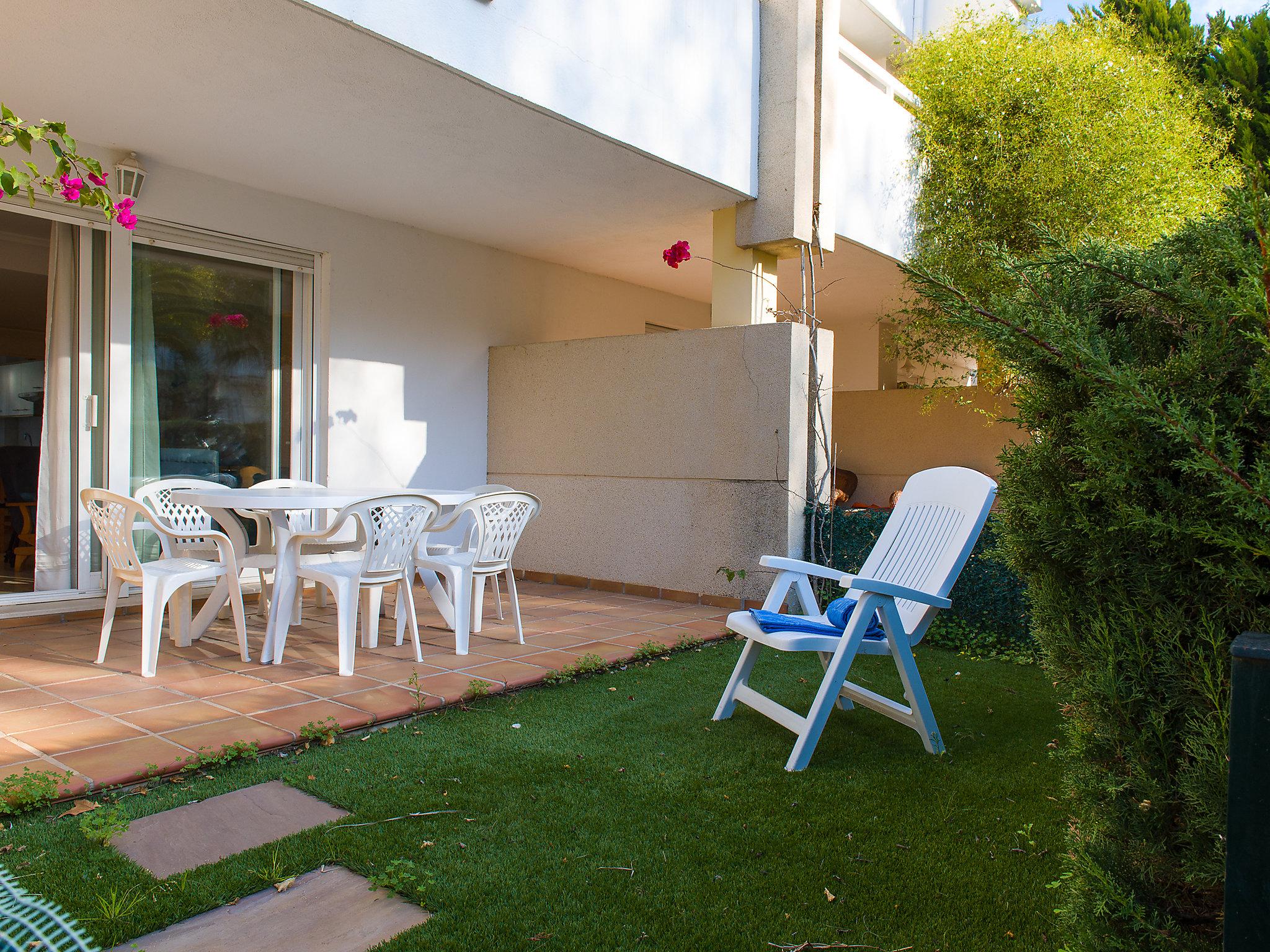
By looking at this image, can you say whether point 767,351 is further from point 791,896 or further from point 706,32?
point 791,896

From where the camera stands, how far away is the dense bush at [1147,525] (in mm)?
1264

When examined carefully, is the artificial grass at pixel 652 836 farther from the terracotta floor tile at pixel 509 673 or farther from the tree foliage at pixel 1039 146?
the tree foliage at pixel 1039 146

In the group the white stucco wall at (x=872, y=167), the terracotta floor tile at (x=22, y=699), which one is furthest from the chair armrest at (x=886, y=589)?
the white stucco wall at (x=872, y=167)

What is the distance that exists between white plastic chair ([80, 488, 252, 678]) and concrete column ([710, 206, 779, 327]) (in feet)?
12.6

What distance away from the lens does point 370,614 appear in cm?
483

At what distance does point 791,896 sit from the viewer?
7.30 ft

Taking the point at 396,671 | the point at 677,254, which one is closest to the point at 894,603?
the point at 396,671

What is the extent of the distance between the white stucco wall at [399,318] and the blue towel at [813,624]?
442cm

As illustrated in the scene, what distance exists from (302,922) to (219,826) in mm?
653

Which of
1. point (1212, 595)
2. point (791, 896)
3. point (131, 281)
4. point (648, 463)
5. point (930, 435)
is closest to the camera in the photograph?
point (1212, 595)

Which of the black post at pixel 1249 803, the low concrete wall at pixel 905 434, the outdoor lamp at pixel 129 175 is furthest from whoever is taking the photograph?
the low concrete wall at pixel 905 434

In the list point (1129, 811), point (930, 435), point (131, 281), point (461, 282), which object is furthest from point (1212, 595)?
point (930, 435)

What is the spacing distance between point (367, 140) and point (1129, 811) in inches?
204

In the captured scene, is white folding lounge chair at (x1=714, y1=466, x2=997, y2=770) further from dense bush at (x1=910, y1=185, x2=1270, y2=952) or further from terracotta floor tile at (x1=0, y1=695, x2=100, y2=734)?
terracotta floor tile at (x1=0, y1=695, x2=100, y2=734)
